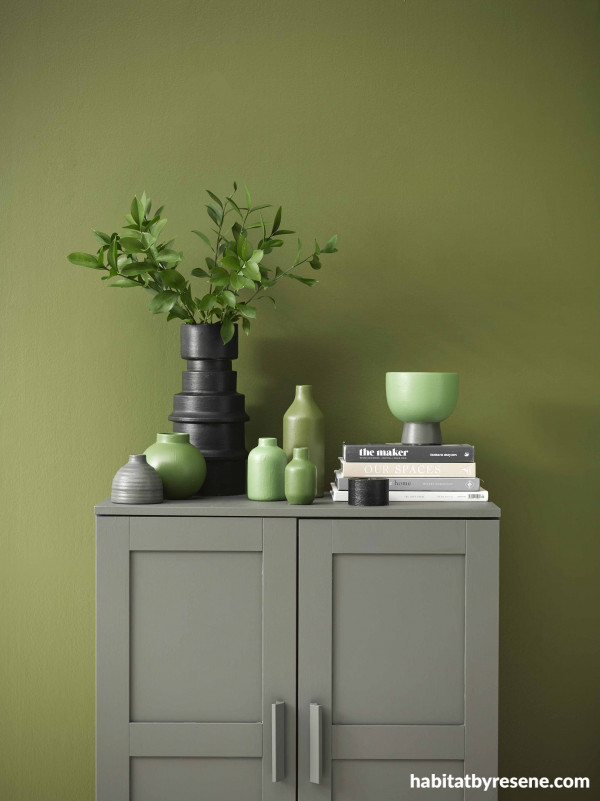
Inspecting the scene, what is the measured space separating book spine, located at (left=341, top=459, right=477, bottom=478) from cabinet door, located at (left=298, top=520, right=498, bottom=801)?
0.51ft

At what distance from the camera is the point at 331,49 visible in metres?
2.31

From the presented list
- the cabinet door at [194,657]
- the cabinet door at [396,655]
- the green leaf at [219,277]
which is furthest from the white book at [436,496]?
the green leaf at [219,277]

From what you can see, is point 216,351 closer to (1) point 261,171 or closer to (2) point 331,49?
(1) point 261,171

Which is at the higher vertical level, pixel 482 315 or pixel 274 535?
pixel 482 315

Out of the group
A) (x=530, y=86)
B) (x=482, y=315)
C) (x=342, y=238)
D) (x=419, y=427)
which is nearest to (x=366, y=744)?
(x=419, y=427)

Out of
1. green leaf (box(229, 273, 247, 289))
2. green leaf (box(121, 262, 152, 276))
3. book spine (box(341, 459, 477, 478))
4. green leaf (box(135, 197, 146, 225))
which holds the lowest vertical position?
book spine (box(341, 459, 477, 478))

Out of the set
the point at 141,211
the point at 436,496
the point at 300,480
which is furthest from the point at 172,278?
the point at 436,496

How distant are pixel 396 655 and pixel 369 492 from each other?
36cm

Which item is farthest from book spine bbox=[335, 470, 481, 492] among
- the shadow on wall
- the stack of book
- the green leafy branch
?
the green leafy branch

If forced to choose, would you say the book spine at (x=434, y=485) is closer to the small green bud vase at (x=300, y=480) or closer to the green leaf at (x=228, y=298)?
the small green bud vase at (x=300, y=480)

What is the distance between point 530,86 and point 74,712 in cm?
210

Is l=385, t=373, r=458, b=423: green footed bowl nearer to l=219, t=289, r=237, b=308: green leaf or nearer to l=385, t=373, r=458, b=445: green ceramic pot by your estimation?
l=385, t=373, r=458, b=445: green ceramic pot

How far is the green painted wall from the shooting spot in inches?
90.7

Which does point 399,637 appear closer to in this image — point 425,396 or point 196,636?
point 196,636
